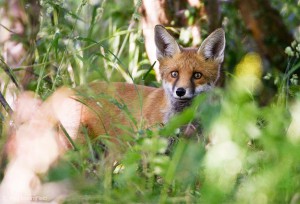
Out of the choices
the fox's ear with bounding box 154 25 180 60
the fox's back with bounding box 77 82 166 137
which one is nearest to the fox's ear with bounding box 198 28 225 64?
the fox's ear with bounding box 154 25 180 60

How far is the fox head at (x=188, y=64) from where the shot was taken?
5746mm

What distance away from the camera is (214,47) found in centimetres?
603

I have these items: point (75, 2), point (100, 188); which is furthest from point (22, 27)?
point (100, 188)

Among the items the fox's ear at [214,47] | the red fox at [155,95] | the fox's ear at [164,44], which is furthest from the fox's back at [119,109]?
the fox's ear at [214,47]

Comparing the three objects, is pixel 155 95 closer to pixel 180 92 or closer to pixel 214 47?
pixel 180 92

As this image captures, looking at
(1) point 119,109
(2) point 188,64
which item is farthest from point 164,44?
(1) point 119,109

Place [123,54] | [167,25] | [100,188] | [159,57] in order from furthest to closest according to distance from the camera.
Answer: [123,54]
[167,25]
[159,57]
[100,188]

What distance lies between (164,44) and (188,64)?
1.02 ft

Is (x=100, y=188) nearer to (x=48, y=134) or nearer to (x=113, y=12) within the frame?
(x=48, y=134)

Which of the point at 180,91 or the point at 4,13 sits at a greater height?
the point at 4,13

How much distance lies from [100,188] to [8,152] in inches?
26.9

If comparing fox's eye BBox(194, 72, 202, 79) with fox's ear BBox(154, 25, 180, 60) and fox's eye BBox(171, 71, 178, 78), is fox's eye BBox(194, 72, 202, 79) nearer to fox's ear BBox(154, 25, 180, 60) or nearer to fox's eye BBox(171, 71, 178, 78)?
fox's eye BBox(171, 71, 178, 78)

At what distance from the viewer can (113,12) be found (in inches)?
309

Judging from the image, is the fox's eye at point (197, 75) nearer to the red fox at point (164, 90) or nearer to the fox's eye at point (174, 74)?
the red fox at point (164, 90)
